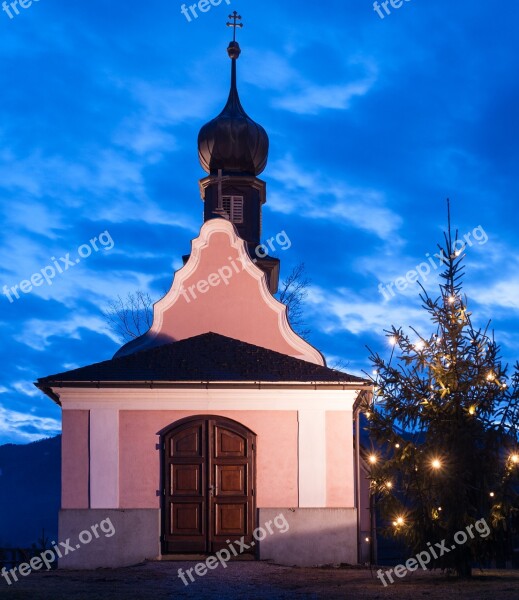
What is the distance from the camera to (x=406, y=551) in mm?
16062

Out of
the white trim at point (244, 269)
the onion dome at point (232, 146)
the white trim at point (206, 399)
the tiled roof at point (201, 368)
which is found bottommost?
the white trim at point (206, 399)

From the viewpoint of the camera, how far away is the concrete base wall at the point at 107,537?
1866 cm

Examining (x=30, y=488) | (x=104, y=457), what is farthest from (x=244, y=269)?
(x=30, y=488)

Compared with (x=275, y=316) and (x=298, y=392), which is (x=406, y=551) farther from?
(x=275, y=316)

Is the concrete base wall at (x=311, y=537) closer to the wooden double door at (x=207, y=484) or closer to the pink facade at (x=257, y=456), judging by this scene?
the pink facade at (x=257, y=456)

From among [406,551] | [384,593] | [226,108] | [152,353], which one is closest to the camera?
[384,593]

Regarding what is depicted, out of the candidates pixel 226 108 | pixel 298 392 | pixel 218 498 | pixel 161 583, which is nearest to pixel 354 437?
pixel 298 392

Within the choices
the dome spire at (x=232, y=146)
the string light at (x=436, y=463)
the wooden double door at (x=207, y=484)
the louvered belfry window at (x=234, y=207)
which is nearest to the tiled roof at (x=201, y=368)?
the wooden double door at (x=207, y=484)

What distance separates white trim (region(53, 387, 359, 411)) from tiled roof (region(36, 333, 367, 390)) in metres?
0.23

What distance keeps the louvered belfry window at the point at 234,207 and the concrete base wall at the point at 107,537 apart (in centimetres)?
1270

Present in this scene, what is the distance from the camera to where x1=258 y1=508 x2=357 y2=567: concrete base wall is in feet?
62.1

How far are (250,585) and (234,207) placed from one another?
16839 mm

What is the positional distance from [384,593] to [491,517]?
245 centimetres

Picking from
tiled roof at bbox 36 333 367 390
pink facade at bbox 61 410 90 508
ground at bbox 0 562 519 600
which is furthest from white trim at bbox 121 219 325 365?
ground at bbox 0 562 519 600
